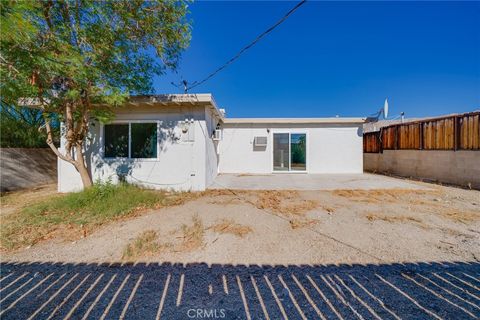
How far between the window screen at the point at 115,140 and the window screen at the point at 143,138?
0.29 m

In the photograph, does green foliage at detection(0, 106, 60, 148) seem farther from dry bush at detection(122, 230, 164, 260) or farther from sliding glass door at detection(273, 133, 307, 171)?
A: sliding glass door at detection(273, 133, 307, 171)

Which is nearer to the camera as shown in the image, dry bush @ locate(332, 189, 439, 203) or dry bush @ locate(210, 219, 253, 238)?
dry bush @ locate(210, 219, 253, 238)

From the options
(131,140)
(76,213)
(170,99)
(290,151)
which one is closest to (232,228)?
(76,213)

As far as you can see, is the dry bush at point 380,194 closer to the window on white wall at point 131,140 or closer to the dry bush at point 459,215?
the dry bush at point 459,215

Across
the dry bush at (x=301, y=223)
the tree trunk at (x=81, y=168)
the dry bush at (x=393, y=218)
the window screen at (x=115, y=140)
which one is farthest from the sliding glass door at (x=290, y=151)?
the tree trunk at (x=81, y=168)

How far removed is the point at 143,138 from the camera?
21.1 ft

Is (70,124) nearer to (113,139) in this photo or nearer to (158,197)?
(113,139)

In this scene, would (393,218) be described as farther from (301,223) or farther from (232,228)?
(232,228)

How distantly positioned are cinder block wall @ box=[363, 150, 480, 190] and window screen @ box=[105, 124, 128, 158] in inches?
436

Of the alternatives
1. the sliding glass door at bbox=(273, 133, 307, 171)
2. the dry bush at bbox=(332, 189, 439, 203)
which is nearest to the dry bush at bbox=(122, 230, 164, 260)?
the dry bush at bbox=(332, 189, 439, 203)

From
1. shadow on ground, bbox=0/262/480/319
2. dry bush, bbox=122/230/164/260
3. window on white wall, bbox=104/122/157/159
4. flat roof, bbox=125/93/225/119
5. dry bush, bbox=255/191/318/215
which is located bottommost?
shadow on ground, bbox=0/262/480/319

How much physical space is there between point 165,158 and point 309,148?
6.88 meters

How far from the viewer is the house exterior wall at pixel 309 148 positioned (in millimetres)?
9883

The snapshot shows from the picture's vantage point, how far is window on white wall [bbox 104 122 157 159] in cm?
639
